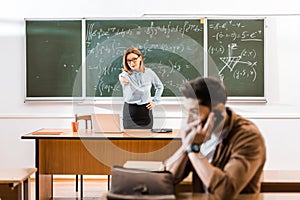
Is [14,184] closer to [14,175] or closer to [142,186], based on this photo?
[14,175]

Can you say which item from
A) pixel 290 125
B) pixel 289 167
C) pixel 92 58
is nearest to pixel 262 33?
pixel 290 125

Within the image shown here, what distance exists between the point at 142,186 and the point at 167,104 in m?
3.53

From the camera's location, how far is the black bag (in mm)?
2102

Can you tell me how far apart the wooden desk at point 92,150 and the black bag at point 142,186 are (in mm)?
2061

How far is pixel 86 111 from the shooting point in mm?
5602

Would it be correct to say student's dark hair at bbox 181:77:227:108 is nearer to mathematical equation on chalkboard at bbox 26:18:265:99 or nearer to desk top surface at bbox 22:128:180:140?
desk top surface at bbox 22:128:180:140

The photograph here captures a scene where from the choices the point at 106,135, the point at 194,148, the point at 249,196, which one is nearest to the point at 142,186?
the point at 194,148

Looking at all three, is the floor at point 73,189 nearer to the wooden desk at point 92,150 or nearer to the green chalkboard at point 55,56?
the wooden desk at point 92,150

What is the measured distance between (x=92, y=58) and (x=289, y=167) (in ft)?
8.10

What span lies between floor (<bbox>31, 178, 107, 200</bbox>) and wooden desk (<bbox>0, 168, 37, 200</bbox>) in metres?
1.64

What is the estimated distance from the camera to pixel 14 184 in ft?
10.3

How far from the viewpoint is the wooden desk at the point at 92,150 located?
14.2 ft

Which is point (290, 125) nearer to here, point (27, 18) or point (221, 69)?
point (221, 69)

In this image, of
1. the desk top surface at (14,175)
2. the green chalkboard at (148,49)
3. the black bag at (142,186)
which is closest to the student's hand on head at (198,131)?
the black bag at (142,186)
